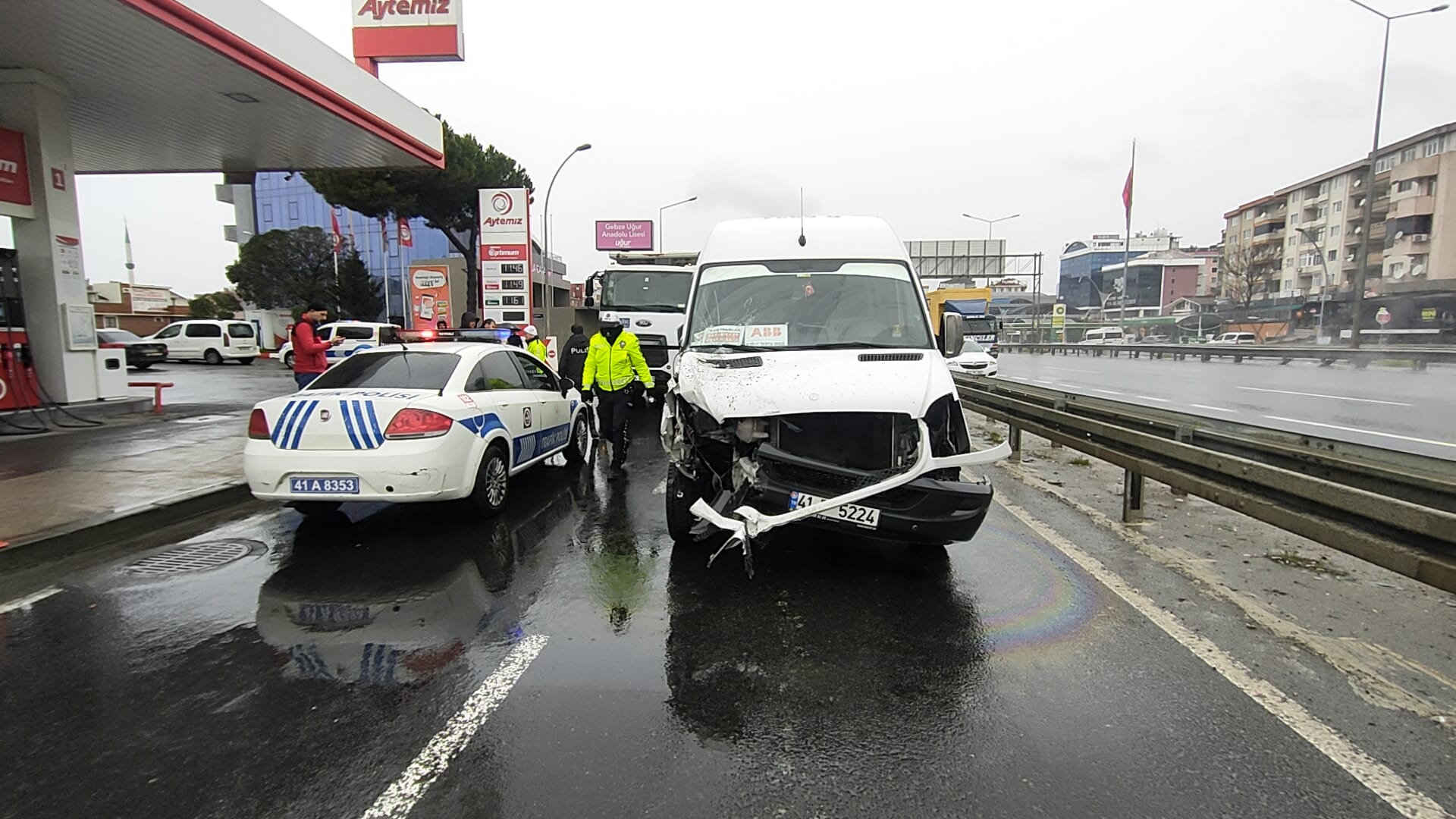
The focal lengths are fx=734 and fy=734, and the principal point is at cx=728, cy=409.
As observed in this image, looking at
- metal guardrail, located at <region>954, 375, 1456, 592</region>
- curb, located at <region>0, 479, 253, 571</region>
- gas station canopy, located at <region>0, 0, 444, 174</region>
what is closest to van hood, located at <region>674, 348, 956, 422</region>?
metal guardrail, located at <region>954, 375, 1456, 592</region>

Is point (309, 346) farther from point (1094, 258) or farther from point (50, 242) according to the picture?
point (1094, 258)

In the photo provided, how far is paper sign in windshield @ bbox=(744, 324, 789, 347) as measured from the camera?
5539mm

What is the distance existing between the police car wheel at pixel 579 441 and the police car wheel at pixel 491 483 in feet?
6.64

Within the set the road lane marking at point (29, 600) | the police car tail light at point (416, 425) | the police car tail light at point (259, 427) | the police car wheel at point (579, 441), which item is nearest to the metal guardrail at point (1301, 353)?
the police car wheel at point (579, 441)

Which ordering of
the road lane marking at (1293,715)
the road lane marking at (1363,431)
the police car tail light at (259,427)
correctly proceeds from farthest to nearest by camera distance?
the road lane marking at (1363,431)
the police car tail light at (259,427)
the road lane marking at (1293,715)

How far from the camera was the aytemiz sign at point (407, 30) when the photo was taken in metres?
18.1

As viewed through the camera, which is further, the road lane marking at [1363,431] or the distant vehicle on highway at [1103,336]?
the distant vehicle on highway at [1103,336]

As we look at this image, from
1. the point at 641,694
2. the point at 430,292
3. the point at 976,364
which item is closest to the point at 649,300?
the point at 976,364

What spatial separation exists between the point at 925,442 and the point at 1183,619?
1.75m

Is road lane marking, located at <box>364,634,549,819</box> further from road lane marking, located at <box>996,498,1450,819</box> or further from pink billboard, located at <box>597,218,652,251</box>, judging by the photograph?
pink billboard, located at <box>597,218,652,251</box>

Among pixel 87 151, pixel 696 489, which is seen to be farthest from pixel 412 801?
pixel 87 151

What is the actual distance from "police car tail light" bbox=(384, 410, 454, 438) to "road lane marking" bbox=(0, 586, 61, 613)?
220 centimetres

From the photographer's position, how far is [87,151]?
1558 centimetres

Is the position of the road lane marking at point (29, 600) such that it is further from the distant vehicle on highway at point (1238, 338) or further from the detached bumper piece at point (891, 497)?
the distant vehicle on highway at point (1238, 338)
